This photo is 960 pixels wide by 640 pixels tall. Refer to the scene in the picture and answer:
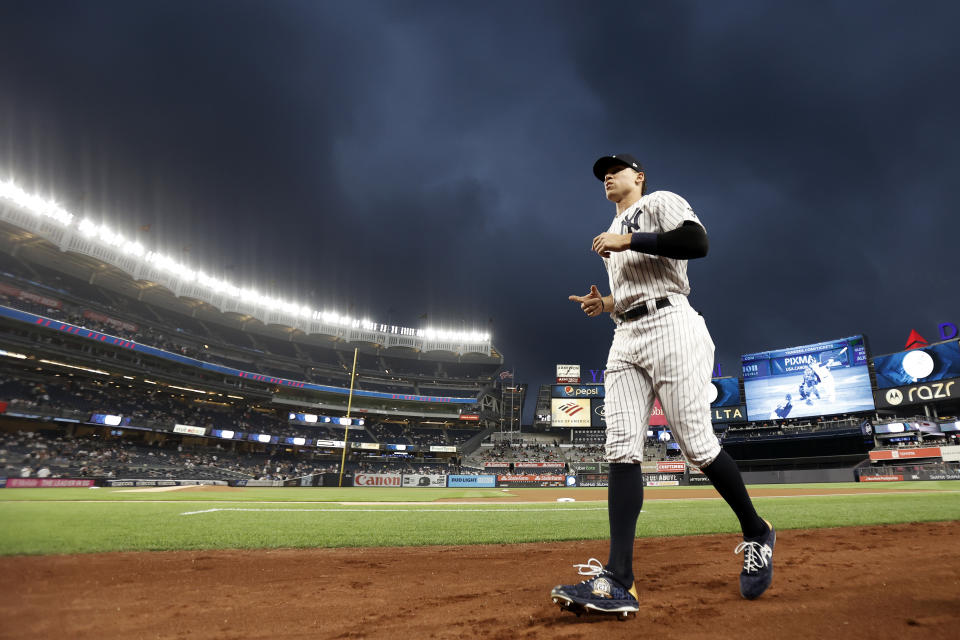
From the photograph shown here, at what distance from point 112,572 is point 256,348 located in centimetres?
4296

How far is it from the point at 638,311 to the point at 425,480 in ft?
95.9

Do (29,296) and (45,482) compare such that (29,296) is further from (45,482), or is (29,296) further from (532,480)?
(532,480)

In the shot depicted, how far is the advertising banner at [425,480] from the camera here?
93.2 feet

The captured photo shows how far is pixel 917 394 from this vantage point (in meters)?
31.5

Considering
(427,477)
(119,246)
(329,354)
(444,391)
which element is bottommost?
(427,477)

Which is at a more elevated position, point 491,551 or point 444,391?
point 444,391

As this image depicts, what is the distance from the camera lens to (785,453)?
3994cm

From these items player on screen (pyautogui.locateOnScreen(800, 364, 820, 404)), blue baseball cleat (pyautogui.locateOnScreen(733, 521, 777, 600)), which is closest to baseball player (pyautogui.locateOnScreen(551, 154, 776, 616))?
blue baseball cleat (pyautogui.locateOnScreen(733, 521, 777, 600))

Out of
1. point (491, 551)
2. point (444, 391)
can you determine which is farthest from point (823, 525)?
point (444, 391)

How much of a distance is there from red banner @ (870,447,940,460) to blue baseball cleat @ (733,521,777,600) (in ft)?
120

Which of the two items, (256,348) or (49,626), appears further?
(256,348)

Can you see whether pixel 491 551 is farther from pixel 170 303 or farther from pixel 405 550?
pixel 170 303

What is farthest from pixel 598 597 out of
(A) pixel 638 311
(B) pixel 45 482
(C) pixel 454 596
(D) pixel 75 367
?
(D) pixel 75 367

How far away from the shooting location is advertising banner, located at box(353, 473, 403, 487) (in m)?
26.6
